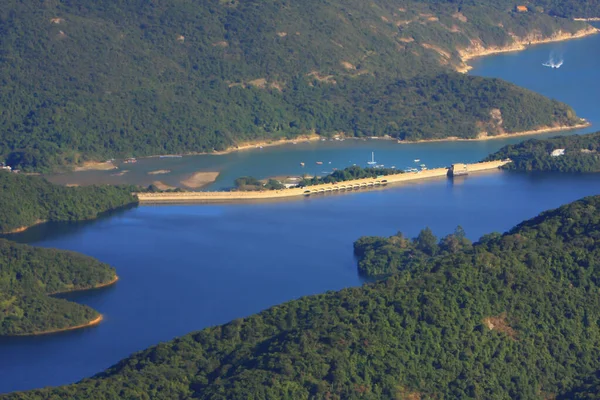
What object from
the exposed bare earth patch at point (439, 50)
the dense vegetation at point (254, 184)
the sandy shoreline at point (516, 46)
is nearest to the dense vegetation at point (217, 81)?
the exposed bare earth patch at point (439, 50)

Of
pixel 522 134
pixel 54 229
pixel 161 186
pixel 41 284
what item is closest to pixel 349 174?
pixel 161 186

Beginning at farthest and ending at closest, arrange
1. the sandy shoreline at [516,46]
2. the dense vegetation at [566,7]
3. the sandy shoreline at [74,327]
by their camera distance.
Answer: the dense vegetation at [566,7] < the sandy shoreline at [516,46] < the sandy shoreline at [74,327]

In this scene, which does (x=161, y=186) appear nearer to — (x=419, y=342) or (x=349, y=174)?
(x=349, y=174)

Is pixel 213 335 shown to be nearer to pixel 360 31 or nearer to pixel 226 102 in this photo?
pixel 226 102

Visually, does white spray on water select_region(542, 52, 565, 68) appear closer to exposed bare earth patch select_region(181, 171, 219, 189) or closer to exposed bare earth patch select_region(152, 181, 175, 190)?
exposed bare earth patch select_region(181, 171, 219, 189)

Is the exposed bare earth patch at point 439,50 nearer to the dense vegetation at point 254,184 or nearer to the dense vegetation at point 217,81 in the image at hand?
the dense vegetation at point 217,81

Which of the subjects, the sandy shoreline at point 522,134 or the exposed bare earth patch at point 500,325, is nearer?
the exposed bare earth patch at point 500,325
